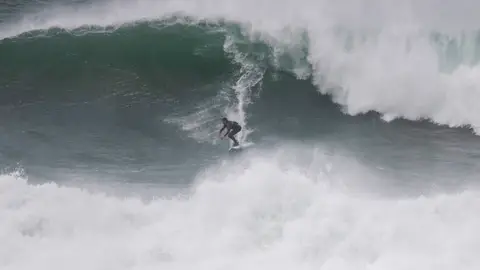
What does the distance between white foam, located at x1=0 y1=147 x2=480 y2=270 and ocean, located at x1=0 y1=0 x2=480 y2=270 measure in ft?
0.12

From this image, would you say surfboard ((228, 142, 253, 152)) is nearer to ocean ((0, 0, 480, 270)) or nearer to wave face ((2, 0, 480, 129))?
ocean ((0, 0, 480, 270))

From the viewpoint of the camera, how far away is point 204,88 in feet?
61.0

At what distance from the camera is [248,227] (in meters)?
13.6

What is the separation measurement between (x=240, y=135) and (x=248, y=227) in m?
3.86

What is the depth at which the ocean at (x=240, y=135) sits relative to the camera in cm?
1327

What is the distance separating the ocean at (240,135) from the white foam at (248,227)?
0.12 feet

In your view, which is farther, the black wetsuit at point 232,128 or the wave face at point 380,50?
the wave face at point 380,50

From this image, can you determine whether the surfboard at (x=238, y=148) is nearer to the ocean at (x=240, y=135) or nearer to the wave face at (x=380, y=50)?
the ocean at (x=240, y=135)

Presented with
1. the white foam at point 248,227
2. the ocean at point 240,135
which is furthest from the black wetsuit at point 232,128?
the white foam at point 248,227

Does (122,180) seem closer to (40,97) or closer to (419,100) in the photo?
(40,97)

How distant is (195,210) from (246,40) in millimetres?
6865

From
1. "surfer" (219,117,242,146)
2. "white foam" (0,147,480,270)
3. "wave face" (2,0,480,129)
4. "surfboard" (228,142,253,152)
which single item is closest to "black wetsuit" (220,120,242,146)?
"surfer" (219,117,242,146)

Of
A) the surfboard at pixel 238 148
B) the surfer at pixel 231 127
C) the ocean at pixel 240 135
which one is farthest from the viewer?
the surfboard at pixel 238 148

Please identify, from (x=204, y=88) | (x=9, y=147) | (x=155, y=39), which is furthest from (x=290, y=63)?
(x=9, y=147)
